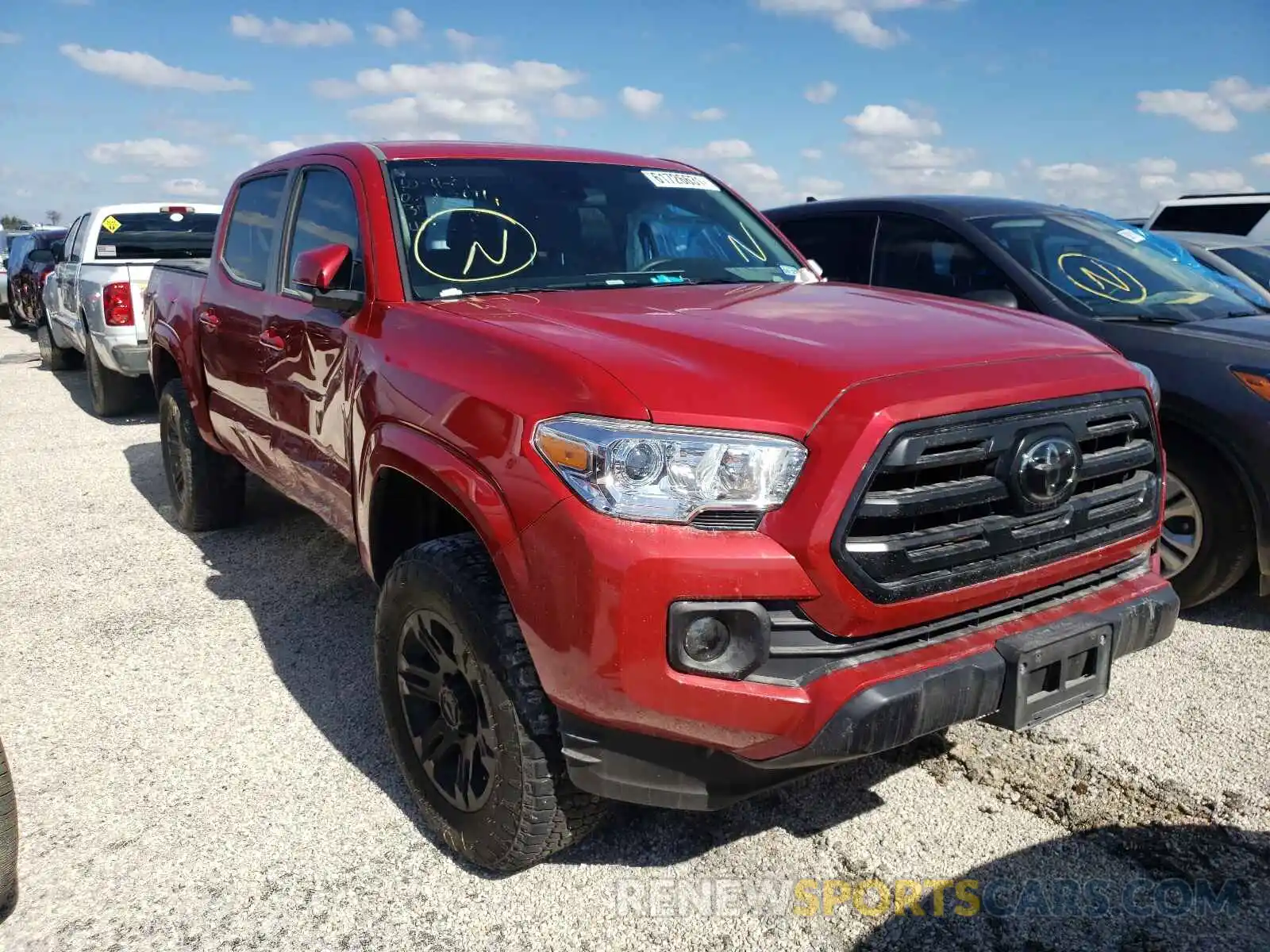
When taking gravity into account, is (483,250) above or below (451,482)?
above

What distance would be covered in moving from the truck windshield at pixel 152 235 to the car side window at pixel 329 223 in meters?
6.39

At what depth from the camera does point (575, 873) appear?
8.70 feet

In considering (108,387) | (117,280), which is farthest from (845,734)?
(108,387)

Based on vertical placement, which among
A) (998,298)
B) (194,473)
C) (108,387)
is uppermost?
(998,298)

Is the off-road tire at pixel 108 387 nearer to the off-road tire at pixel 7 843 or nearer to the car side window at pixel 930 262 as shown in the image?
the car side window at pixel 930 262

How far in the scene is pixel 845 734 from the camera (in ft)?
6.81

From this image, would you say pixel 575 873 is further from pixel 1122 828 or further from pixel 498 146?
pixel 498 146

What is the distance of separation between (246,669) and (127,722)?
49cm

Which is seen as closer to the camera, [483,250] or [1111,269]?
[483,250]

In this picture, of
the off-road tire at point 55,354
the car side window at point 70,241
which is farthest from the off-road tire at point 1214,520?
the off-road tire at point 55,354

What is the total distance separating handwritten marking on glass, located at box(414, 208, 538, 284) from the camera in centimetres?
A: 314

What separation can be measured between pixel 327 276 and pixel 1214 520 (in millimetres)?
3373

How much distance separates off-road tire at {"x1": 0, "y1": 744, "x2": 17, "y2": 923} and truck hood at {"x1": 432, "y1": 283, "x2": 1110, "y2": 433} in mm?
1618

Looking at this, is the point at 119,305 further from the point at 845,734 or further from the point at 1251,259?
the point at 1251,259
